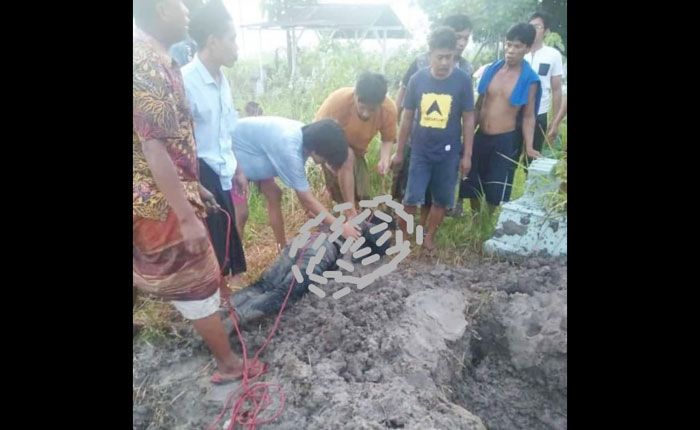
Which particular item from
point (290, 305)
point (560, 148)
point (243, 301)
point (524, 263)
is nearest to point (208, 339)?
point (243, 301)

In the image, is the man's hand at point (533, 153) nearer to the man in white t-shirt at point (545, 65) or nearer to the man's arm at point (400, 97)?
the man in white t-shirt at point (545, 65)

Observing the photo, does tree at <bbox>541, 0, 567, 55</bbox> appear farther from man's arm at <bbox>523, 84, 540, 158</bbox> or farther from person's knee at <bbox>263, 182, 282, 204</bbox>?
person's knee at <bbox>263, 182, 282, 204</bbox>

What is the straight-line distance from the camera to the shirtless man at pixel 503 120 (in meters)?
1.91

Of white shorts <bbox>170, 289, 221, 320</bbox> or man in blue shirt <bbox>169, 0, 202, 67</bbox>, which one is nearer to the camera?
man in blue shirt <bbox>169, 0, 202, 67</bbox>

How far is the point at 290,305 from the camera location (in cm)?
205

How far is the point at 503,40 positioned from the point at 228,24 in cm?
95

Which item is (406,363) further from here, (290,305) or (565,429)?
(565,429)

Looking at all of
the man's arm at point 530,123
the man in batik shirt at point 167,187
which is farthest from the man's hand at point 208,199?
the man's arm at point 530,123

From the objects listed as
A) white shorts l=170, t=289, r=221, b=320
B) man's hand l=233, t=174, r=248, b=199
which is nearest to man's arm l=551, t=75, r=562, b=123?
man's hand l=233, t=174, r=248, b=199

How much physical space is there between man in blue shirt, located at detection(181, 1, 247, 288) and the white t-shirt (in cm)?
106

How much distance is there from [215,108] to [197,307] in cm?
69

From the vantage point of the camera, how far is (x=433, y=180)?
2.12 metres

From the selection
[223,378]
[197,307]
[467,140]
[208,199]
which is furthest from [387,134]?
[223,378]

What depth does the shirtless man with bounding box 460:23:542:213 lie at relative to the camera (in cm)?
191
